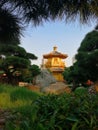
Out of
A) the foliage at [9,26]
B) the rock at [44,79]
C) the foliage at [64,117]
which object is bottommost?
the foliage at [64,117]

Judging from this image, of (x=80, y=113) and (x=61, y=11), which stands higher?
(x=61, y=11)

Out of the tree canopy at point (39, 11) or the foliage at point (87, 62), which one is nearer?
the tree canopy at point (39, 11)

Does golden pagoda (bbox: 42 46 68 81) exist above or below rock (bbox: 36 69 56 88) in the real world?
above

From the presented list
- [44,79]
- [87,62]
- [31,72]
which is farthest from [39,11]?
[44,79]

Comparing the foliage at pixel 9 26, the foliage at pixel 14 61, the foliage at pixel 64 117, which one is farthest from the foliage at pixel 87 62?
the foliage at pixel 64 117

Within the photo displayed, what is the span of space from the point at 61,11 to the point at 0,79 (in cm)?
1197

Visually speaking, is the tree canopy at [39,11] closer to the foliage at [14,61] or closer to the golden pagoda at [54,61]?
the foliage at [14,61]

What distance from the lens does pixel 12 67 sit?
17.3 meters

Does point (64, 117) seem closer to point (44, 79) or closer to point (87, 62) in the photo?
point (87, 62)

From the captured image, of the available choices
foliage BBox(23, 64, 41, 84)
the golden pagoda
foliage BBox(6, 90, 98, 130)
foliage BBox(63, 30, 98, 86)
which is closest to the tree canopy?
foliage BBox(6, 90, 98, 130)

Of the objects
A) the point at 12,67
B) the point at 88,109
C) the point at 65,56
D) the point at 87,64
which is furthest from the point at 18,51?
the point at 65,56

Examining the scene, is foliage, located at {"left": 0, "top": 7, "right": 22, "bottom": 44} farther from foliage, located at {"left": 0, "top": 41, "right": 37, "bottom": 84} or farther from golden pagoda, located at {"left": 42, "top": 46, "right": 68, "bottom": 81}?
golden pagoda, located at {"left": 42, "top": 46, "right": 68, "bottom": 81}

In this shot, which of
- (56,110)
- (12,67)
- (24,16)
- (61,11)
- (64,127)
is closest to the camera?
(64,127)

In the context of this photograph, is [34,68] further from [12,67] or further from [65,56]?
[65,56]
